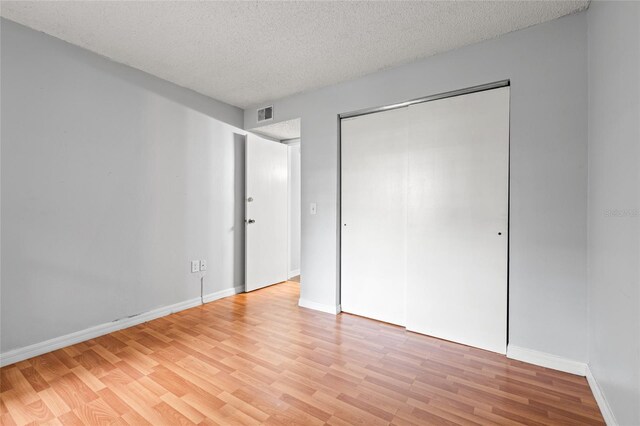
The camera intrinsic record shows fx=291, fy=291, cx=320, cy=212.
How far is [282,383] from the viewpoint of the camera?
6.05ft

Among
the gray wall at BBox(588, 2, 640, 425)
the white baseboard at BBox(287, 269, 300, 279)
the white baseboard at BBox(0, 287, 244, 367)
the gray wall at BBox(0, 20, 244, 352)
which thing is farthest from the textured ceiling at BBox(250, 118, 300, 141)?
the gray wall at BBox(588, 2, 640, 425)

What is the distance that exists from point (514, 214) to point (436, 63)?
56.2 inches

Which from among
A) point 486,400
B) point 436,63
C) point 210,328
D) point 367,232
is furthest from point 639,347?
point 210,328

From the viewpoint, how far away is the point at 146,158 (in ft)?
9.41

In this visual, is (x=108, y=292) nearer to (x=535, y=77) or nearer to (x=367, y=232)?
(x=367, y=232)

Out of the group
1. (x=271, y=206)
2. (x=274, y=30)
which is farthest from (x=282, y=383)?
(x=271, y=206)

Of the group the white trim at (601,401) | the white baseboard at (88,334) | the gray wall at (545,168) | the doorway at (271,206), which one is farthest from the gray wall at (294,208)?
the white trim at (601,401)

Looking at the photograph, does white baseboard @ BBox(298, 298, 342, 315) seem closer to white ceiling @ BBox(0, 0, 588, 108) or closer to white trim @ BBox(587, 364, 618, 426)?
white trim @ BBox(587, 364, 618, 426)

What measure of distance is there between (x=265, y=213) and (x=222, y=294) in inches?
47.1

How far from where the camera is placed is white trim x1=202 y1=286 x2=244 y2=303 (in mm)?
3448

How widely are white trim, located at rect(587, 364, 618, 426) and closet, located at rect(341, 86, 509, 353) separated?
1.63 feet

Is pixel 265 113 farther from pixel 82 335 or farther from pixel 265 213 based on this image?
pixel 82 335

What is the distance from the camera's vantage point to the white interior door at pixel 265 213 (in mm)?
3844

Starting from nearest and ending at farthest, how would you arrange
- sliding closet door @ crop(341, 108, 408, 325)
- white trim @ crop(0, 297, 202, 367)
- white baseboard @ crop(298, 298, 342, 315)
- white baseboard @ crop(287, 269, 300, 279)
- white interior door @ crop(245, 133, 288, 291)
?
white trim @ crop(0, 297, 202, 367), sliding closet door @ crop(341, 108, 408, 325), white baseboard @ crop(298, 298, 342, 315), white interior door @ crop(245, 133, 288, 291), white baseboard @ crop(287, 269, 300, 279)
